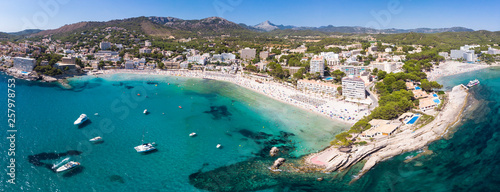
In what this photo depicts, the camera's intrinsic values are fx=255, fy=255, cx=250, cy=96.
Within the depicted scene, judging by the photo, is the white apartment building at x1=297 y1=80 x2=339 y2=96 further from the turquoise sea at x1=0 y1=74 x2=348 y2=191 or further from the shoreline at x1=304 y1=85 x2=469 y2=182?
the shoreline at x1=304 y1=85 x2=469 y2=182

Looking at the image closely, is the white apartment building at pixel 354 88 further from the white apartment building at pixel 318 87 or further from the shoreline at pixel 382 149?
the shoreline at pixel 382 149

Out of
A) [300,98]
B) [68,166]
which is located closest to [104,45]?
[300,98]

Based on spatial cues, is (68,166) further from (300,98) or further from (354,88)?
(354,88)

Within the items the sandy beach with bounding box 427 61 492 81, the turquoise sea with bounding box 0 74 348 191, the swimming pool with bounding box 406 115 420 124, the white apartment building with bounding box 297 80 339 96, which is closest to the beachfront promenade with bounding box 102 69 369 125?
the white apartment building with bounding box 297 80 339 96

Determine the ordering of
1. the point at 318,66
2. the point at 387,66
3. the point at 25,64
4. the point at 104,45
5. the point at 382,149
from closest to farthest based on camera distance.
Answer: the point at 382,149 → the point at 25,64 → the point at 318,66 → the point at 387,66 → the point at 104,45

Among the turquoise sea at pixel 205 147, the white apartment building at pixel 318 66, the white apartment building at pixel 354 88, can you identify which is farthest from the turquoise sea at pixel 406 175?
the white apartment building at pixel 318 66

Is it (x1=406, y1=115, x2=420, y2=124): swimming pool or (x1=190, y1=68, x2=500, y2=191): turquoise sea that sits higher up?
(x1=406, y1=115, x2=420, y2=124): swimming pool
